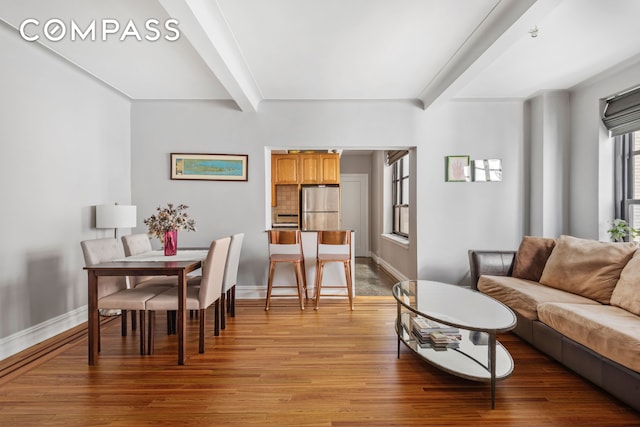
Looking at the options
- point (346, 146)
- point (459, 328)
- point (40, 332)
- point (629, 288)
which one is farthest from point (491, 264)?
point (40, 332)

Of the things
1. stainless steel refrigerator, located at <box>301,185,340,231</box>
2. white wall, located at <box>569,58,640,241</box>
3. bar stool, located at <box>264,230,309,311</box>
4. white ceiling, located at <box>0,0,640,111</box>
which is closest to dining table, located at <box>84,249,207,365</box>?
bar stool, located at <box>264,230,309,311</box>

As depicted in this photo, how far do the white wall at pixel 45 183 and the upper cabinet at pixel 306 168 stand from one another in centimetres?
276

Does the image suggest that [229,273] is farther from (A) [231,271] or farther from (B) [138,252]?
(B) [138,252]

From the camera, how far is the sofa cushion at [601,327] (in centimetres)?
175

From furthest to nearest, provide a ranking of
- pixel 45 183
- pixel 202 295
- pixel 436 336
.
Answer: pixel 45 183, pixel 202 295, pixel 436 336

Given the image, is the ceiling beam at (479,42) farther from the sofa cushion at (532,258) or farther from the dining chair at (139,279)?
the dining chair at (139,279)

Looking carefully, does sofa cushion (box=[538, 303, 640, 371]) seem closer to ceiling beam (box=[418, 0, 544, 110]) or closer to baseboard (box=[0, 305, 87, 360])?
ceiling beam (box=[418, 0, 544, 110])

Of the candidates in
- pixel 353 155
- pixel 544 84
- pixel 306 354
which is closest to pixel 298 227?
pixel 353 155

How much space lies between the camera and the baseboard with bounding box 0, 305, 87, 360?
2461 mm

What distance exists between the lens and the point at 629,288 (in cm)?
230

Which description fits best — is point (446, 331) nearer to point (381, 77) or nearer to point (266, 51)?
point (381, 77)

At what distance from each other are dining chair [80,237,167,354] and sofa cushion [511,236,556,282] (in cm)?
344

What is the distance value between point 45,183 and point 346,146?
310 cm

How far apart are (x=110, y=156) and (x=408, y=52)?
11.2 feet
